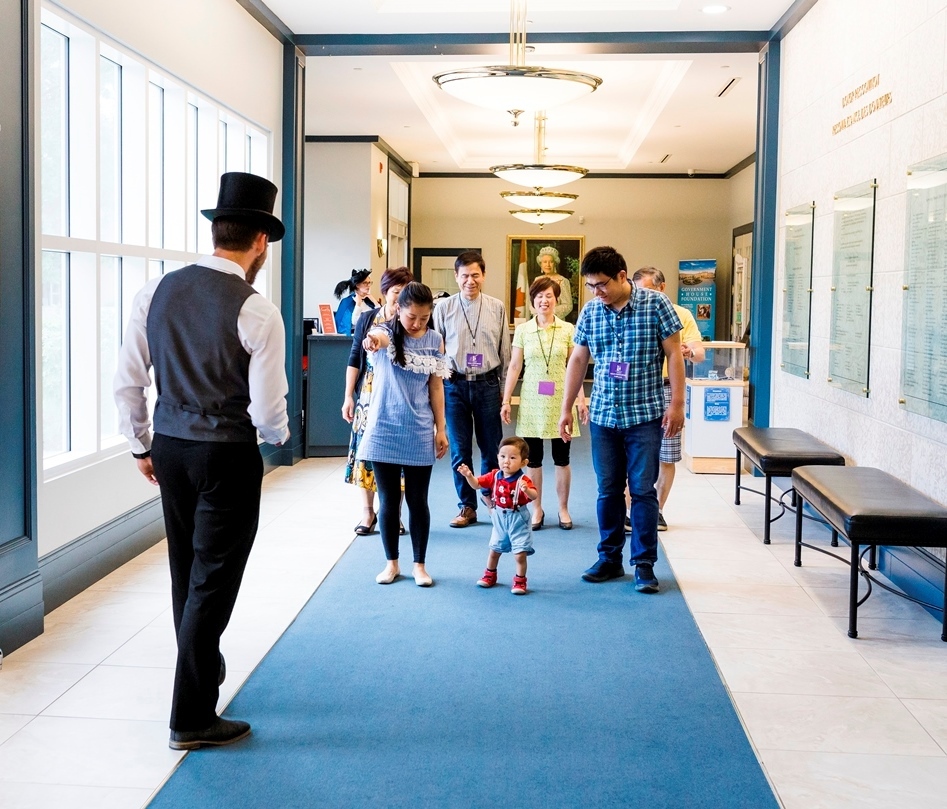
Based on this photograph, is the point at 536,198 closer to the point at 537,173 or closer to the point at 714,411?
the point at 537,173

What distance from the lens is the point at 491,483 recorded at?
5070 millimetres

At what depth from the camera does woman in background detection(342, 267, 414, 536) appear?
584 centimetres

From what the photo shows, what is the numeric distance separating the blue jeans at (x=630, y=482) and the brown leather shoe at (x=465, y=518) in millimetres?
1437

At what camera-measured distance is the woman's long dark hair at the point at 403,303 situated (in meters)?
4.89

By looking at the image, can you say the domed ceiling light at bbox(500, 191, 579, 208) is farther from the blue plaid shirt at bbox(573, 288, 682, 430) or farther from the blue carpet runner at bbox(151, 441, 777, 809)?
the blue carpet runner at bbox(151, 441, 777, 809)

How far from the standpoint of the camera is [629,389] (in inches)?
200

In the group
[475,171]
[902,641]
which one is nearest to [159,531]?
[902,641]

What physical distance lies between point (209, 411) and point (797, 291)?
567 centimetres

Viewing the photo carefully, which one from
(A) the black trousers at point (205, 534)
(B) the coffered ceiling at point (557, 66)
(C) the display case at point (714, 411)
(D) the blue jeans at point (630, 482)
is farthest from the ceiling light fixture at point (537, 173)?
(A) the black trousers at point (205, 534)

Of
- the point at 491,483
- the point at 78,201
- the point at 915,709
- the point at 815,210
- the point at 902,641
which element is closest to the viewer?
the point at 915,709

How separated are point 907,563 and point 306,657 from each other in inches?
115

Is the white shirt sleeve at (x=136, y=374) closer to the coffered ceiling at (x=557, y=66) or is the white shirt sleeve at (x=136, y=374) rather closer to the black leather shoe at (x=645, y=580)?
the black leather shoe at (x=645, y=580)

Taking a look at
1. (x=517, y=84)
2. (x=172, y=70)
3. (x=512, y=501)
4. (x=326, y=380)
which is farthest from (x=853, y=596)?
(x=326, y=380)

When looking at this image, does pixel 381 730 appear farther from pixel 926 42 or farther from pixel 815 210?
pixel 815 210
